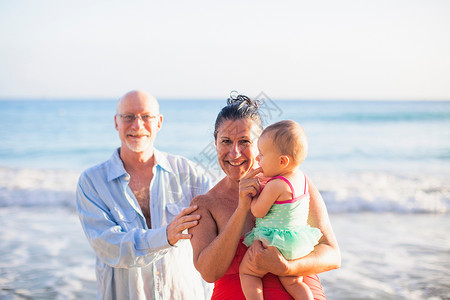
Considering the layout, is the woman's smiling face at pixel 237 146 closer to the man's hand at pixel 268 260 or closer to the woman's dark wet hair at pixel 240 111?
the woman's dark wet hair at pixel 240 111

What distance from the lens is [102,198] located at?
11.9 ft

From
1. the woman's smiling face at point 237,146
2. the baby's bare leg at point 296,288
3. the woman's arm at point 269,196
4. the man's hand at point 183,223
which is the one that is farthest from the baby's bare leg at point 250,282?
the woman's smiling face at point 237,146

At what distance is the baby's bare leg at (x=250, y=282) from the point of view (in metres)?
2.30

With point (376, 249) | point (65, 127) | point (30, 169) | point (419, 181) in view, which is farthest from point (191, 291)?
point (65, 127)

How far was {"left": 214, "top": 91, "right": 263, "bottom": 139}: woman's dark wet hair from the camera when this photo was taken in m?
2.58

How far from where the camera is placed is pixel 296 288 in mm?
2336

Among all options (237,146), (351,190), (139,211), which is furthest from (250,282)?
(351,190)

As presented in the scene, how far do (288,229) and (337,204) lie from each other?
25.2ft

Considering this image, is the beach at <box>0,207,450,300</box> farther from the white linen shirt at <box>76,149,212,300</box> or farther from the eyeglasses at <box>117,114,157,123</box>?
the eyeglasses at <box>117,114,157,123</box>

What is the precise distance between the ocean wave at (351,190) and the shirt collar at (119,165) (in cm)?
603

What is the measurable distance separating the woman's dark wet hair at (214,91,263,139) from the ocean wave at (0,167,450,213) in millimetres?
7043

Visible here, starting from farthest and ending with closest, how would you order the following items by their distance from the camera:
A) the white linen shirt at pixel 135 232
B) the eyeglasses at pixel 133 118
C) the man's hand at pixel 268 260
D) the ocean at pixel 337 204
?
1. the ocean at pixel 337 204
2. the eyeglasses at pixel 133 118
3. the white linen shirt at pixel 135 232
4. the man's hand at pixel 268 260

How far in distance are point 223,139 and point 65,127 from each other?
23614 mm

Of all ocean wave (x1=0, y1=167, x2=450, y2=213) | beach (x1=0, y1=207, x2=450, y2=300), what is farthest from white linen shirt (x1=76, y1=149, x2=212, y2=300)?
ocean wave (x1=0, y1=167, x2=450, y2=213)
